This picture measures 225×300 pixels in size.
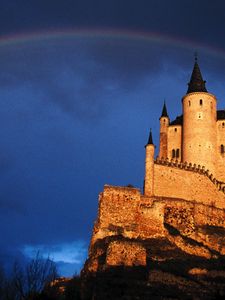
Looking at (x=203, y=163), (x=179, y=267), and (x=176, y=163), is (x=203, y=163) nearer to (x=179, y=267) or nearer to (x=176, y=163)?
(x=176, y=163)

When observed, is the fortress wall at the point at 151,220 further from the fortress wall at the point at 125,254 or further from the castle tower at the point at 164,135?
the castle tower at the point at 164,135

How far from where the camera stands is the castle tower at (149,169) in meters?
79.7

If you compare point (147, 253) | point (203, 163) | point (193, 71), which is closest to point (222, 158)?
point (203, 163)

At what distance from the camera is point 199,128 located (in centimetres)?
9100

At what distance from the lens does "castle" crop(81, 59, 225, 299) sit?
172 ft

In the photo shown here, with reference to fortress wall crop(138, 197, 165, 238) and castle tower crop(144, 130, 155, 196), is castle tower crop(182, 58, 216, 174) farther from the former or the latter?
fortress wall crop(138, 197, 165, 238)

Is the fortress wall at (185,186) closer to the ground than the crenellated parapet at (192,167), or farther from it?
closer to the ground

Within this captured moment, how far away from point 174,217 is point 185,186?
9294 mm

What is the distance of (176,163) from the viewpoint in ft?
277

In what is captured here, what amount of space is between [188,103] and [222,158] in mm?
11124

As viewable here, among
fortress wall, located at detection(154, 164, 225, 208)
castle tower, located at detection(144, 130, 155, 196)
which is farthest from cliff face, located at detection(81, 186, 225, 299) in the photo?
castle tower, located at detection(144, 130, 155, 196)

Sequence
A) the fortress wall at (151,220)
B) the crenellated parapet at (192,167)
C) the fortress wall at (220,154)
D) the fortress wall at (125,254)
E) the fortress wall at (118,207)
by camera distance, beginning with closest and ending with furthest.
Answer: the fortress wall at (125,254)
the fortress wall at (151,220)
the fortress wall at (118,207)
the crenellated parapet at (192,167)
the fortress wall at (220,154)

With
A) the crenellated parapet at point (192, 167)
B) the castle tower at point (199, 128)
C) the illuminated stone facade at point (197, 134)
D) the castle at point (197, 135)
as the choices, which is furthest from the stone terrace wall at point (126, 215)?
the illuminated stone facade at point (197, 134)

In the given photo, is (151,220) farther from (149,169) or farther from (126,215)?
(149,169)
